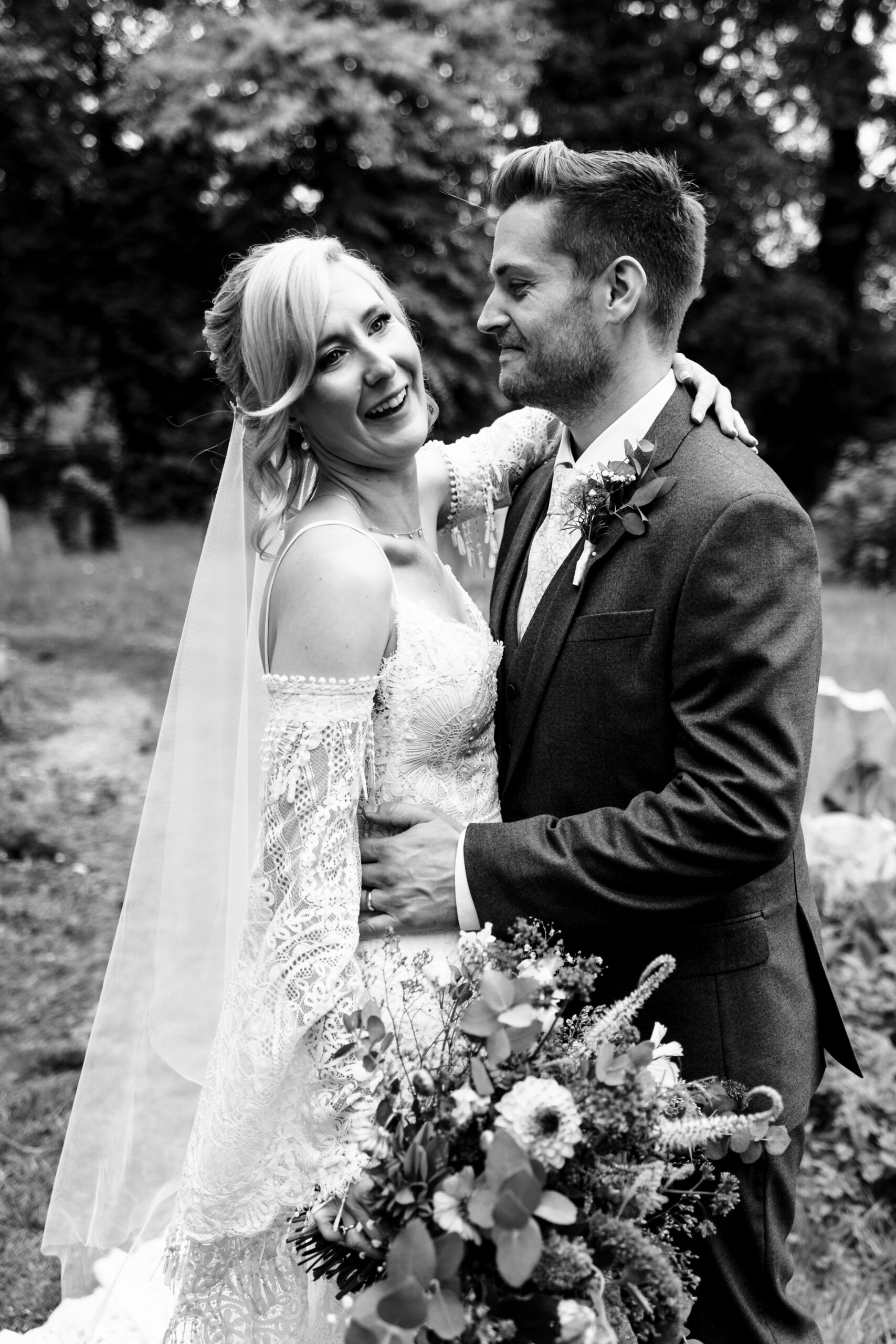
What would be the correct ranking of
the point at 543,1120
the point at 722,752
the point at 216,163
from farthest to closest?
the point at 216,163 < the point at 722,752 < the point at 543,1120

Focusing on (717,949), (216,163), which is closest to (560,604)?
(717,949)

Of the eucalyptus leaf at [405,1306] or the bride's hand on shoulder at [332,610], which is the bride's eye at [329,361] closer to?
the bride's hand on shoulder at [332,610]

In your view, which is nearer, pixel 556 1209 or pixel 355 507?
pixel 556 1209

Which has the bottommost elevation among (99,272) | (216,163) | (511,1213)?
(511,1213)

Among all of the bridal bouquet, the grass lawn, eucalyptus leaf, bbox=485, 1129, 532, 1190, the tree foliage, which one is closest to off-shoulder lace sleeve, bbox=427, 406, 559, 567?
the bridal bouquet

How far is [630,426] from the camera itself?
245cm

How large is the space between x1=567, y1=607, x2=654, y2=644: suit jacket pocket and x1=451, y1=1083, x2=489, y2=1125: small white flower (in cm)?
95

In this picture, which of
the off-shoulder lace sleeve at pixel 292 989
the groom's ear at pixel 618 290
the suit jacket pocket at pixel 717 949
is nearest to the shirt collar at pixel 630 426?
the groom's ear at pixel 618 290

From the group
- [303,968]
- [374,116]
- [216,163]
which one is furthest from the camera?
[216,163]

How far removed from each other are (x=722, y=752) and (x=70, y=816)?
563 centimetres

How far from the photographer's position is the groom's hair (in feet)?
7.84

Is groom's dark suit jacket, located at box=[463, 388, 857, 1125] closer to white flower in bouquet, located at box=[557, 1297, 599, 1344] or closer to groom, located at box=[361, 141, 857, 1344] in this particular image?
groom, located at box=[361, 141, 857, 1344]

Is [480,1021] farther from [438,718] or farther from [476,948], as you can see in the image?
[438,718]

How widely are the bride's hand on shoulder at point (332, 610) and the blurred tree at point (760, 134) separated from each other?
16.1m
